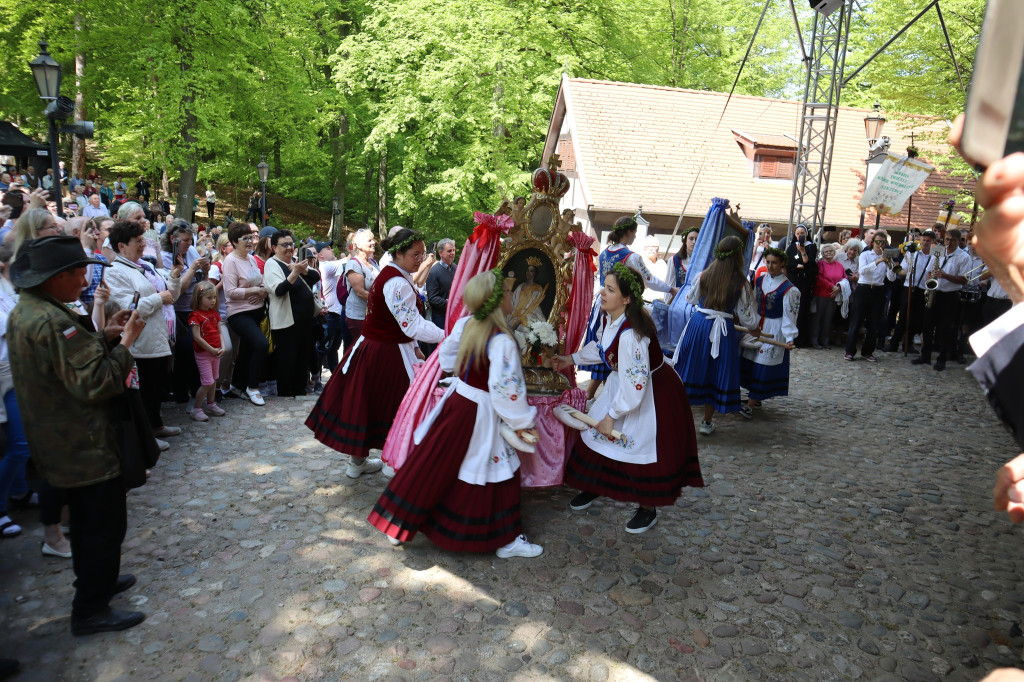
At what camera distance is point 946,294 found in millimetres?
11312

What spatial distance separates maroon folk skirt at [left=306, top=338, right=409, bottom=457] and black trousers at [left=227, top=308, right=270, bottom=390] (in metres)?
2.64

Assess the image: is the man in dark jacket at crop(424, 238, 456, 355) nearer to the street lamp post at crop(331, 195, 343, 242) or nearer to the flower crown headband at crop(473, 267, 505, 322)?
the flower crown headband at crop(473, 267, 505, 322)

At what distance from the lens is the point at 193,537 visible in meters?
4.58

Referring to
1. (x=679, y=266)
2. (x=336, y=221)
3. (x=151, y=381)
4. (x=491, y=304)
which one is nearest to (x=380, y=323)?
(x=491, y=304)

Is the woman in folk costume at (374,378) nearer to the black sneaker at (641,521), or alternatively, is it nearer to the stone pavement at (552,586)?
the stone pavement at (552,586)

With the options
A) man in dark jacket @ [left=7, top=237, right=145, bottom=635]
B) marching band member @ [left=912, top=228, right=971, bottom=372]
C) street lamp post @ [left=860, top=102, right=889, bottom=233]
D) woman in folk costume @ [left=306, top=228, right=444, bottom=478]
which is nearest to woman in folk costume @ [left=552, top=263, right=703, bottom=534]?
woman in folk costume @ [left=306, top=228, right=444, bottom=478]

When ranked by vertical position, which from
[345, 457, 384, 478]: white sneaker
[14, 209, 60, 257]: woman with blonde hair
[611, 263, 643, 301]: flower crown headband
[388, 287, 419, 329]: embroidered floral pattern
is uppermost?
[14, 209, 60, 257]: woman with blonde hair

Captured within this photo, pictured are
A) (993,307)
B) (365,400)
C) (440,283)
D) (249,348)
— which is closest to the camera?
(365,400)

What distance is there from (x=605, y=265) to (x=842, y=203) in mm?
18844

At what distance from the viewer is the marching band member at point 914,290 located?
11.9 meters

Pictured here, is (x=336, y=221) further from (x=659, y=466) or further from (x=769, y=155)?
(x=659, y=466)

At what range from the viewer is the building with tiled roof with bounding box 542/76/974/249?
890 inches

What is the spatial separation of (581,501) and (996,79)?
14.7 ft

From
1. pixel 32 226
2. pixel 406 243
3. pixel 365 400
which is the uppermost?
pixel 32 226
